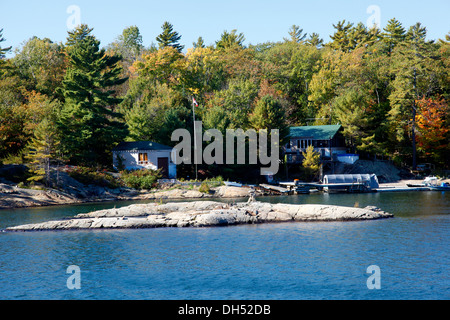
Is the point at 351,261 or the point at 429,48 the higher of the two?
the point at 429,48

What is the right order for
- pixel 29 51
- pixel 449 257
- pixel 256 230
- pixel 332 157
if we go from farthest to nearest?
pixel 29 51
pixel 332 157
pixel 256 230
pixel 449 257

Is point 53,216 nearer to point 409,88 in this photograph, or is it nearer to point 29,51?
point 29,51

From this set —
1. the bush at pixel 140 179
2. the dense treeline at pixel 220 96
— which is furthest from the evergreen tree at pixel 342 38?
the bush at pixel 140 179

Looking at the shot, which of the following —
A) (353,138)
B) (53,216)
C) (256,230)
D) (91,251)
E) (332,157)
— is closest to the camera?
(91,251)

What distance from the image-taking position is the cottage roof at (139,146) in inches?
2408

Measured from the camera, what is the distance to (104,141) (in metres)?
62.2

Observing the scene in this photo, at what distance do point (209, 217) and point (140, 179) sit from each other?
22.9 m

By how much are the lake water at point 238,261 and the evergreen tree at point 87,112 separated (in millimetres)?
21324

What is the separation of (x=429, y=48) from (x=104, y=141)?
165 ft

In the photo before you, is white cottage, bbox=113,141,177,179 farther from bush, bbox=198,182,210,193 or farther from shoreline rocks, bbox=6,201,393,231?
shoreline rocks, bbox=6,201,393,231

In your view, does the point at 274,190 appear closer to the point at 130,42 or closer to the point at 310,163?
the point at 310,163

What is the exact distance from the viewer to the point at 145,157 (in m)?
61.4

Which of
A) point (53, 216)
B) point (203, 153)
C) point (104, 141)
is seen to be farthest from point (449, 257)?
point (104, 141)

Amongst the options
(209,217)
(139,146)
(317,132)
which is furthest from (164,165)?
(209,217)
